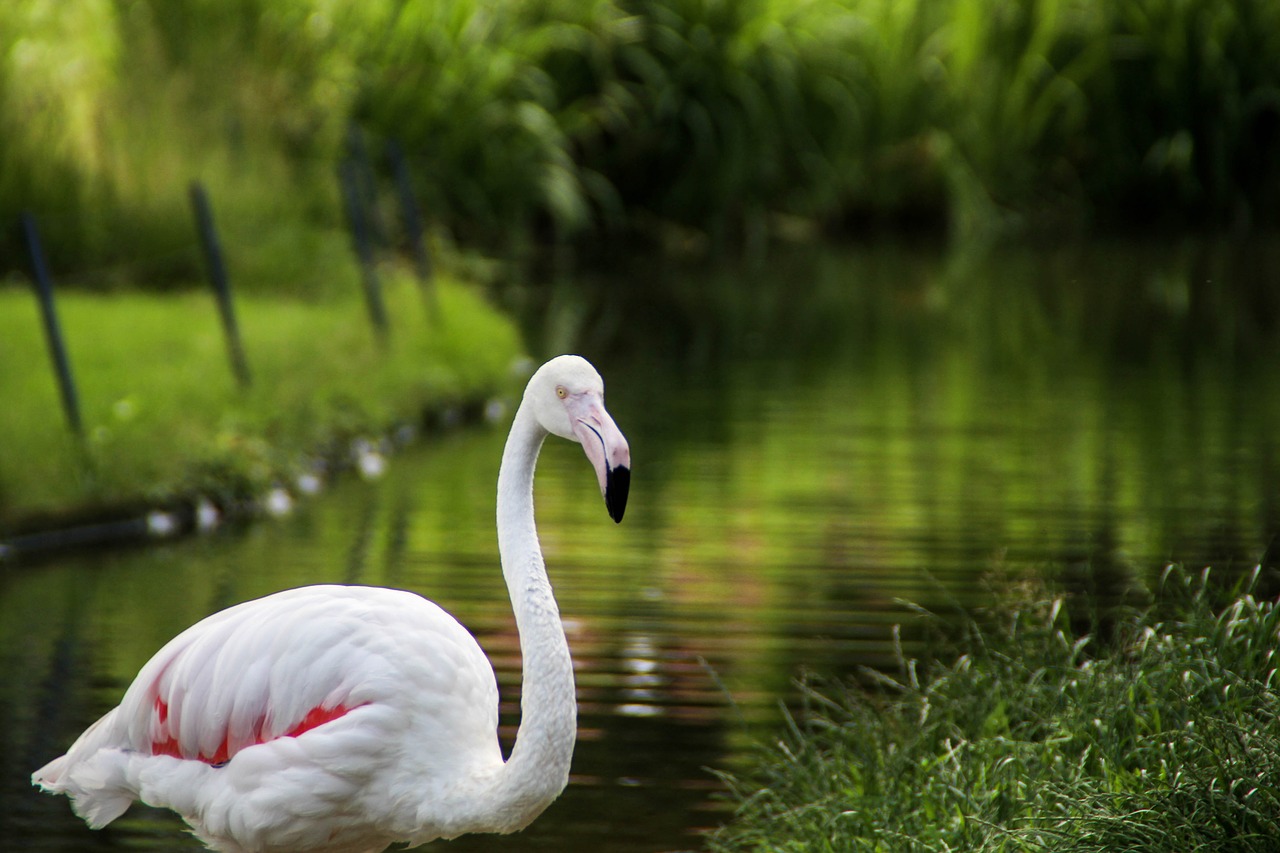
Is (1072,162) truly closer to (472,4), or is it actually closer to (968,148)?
(968,148)

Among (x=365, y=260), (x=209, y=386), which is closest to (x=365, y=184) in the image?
(x=365, y=260)

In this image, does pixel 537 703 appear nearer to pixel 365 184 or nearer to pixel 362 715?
pixel 362 715

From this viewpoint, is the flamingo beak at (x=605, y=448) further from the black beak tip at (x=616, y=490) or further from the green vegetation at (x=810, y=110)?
the green vegetation at (x=810, y=110)

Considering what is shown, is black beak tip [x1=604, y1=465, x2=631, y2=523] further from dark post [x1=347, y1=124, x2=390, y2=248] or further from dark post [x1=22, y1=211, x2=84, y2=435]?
dark post [x1=347, y1=124, x2=390, y2=248]

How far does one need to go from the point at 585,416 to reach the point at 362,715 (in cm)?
85

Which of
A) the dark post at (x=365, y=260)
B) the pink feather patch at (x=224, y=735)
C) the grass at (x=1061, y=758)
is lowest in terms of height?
the grass at (x=1061, y=758)

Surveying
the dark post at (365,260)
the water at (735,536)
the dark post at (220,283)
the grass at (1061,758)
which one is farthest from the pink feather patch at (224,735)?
the dark post at (365,260)

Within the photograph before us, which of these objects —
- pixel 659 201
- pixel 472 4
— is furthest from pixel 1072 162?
pixel 472 4

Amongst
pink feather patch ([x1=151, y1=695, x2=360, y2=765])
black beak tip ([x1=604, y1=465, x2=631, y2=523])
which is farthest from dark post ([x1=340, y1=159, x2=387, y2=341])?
black beak tip ([x1=604, y1=465, x2=631, y2=523])

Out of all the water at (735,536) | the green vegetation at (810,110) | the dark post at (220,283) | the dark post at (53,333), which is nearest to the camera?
the water at (735,536)

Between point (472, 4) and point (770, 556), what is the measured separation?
15.9 metres

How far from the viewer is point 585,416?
387 centimetres

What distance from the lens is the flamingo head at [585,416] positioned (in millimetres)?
3695

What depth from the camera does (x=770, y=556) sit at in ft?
28.3
